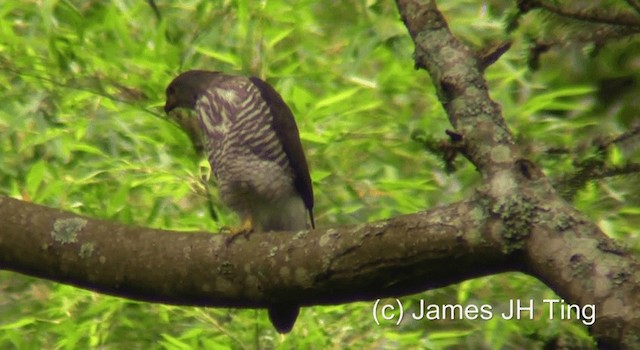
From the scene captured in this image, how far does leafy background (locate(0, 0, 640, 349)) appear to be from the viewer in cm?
398

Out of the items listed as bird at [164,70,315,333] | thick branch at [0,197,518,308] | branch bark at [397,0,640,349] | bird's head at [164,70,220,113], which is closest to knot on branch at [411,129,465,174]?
branch bark at [397,0,640,349]

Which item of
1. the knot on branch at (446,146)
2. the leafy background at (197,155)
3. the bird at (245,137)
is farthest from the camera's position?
the leafy background at (197,155)

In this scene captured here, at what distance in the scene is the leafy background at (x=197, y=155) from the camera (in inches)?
157

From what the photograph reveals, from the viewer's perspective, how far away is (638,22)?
1.93 metres

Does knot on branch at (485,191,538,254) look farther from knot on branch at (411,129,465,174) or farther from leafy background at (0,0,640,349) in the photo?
leafy background at (0,0,640,349)

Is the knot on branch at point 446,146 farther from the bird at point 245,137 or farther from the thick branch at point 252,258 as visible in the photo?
the bird at point 245,137

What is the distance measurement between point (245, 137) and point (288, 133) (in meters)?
0.14

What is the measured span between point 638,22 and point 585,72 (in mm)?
3370

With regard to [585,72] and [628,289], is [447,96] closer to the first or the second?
[628,289]

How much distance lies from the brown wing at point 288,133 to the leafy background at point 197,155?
22 cm

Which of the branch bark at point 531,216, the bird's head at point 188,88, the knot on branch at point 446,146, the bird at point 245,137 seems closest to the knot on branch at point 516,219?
the branch bark at point 531,216

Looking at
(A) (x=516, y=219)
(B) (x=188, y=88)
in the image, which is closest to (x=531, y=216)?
(A) (x=516, y=219)

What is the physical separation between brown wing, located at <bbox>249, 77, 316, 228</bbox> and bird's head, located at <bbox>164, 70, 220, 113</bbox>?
5.9 inches

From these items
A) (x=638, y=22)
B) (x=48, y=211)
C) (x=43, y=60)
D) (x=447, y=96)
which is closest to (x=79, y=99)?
(x=43, y=60)
